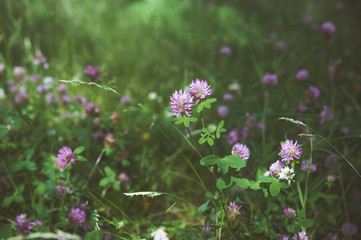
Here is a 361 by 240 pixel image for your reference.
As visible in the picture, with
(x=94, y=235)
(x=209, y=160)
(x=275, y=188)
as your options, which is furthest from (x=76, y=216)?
(x=275, y=188)

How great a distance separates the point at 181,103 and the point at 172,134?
0.95 m

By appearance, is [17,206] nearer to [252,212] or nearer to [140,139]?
[140,139]

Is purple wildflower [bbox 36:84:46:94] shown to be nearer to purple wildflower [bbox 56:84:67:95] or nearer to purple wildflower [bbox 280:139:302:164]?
purple wildflower [bbox 56:84:67:95]

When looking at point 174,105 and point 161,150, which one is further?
point 161,150

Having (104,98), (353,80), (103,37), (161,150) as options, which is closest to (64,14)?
(103,37)

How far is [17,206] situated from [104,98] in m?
1.12

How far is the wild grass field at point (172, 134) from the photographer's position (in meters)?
1.07

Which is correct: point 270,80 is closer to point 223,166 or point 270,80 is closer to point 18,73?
point 223,166

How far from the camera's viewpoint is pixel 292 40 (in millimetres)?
3449

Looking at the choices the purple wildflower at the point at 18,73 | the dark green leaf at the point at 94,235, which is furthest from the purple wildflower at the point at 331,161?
the purple wildflower at the point at 18,73

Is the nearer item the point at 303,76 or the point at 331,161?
the point at 331,161

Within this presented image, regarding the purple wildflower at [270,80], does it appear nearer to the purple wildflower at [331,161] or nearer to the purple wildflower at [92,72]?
the purple wildflower at [331,161]

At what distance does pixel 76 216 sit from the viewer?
1.19 m

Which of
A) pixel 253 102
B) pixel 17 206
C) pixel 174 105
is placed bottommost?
pixel 17 206
